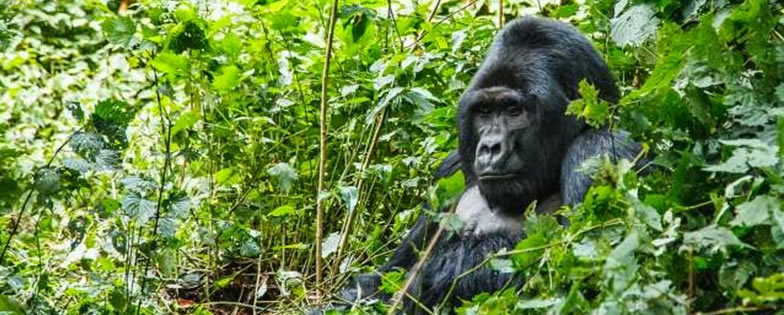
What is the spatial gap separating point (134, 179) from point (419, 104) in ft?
3.37

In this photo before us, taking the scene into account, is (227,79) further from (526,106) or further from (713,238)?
(713,238)

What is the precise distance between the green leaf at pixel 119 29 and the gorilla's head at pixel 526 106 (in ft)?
3.57

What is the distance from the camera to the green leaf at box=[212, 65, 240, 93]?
187 inches

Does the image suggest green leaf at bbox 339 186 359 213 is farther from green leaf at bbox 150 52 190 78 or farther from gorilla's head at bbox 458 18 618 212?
green leaf at bbox 150 52 190 78

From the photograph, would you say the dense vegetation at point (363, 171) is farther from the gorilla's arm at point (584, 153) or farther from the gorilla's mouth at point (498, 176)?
the gorilla's mouth at point (498, 176)

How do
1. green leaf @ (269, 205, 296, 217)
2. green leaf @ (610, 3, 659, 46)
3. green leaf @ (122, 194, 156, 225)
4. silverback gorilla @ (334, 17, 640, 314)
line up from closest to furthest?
green leaf @ (610, 3, 659, 46)
green leaf @ (122, 194, 156, 225)
silverback gorilla @ (334, 17, 640, 314)
green leaf @ (269, 205, 296, 217)

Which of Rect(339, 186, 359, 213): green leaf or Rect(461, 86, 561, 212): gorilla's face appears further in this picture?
Rect(339, 186, 359, 213): green leaf

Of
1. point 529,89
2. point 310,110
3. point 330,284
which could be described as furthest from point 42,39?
point 529,89

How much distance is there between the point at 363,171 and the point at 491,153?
765 millimetres

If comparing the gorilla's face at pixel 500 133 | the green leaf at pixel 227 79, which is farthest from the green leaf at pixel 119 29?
the gorilla's face at pixel 500 133

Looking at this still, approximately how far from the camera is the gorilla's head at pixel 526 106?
4.05 metres

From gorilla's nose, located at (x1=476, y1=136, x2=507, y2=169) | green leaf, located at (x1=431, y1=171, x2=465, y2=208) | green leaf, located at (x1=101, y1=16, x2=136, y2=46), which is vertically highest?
green leaf, located at (x1=101, y1=16, x2=136, y2=46)

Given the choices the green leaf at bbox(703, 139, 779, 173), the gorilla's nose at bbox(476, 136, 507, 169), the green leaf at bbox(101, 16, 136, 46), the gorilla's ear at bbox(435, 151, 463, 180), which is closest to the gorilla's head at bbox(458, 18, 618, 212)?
the gorilla's nose at bbox(476, 136, 507, 169)

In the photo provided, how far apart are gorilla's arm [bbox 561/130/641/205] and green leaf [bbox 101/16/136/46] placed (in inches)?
55.5
